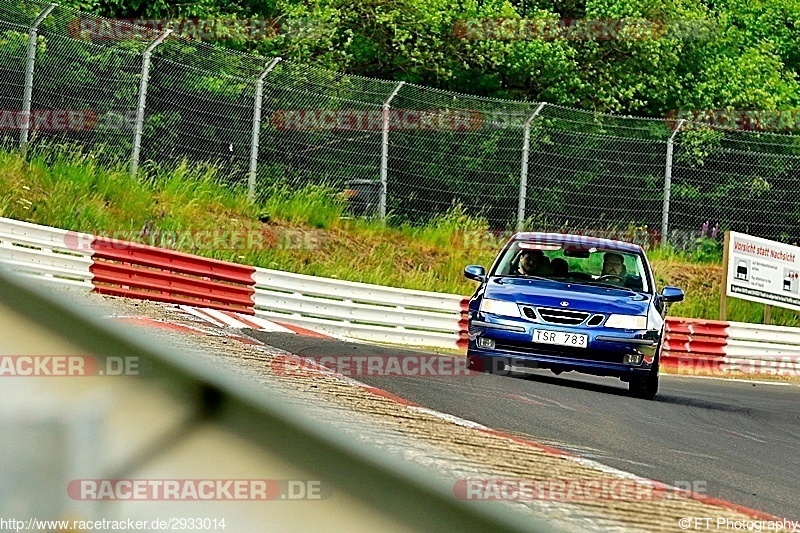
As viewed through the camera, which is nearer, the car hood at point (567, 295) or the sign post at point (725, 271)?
the car hood at point (567, 295)

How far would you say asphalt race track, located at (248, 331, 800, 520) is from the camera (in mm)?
6625

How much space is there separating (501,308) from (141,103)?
1004cm

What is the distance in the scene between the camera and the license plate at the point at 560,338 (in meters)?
10.4

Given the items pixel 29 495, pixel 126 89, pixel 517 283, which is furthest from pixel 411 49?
pixel 29 495

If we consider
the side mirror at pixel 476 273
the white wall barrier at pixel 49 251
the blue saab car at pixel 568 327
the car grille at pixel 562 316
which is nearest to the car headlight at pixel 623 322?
the blue saab car at pixel 568 327

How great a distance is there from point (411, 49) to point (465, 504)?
28252 mm

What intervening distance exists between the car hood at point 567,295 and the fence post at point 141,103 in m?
9.47

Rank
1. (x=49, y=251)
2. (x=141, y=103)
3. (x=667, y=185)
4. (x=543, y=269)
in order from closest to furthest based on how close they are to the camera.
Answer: (x=543, y=269)
(x=49, y=251)
(x=141, y=103)
(x=667, y=185)

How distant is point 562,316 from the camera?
34.4 ft

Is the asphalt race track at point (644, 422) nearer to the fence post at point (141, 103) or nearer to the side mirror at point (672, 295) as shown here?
the side mirror at point (672, 295)

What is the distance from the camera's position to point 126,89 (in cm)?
1891

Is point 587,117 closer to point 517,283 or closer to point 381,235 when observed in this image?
point 381,235

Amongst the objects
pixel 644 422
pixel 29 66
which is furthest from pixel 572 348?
pixel 29 66

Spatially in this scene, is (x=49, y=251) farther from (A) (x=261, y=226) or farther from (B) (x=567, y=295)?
(B) (x=567, y=295)
